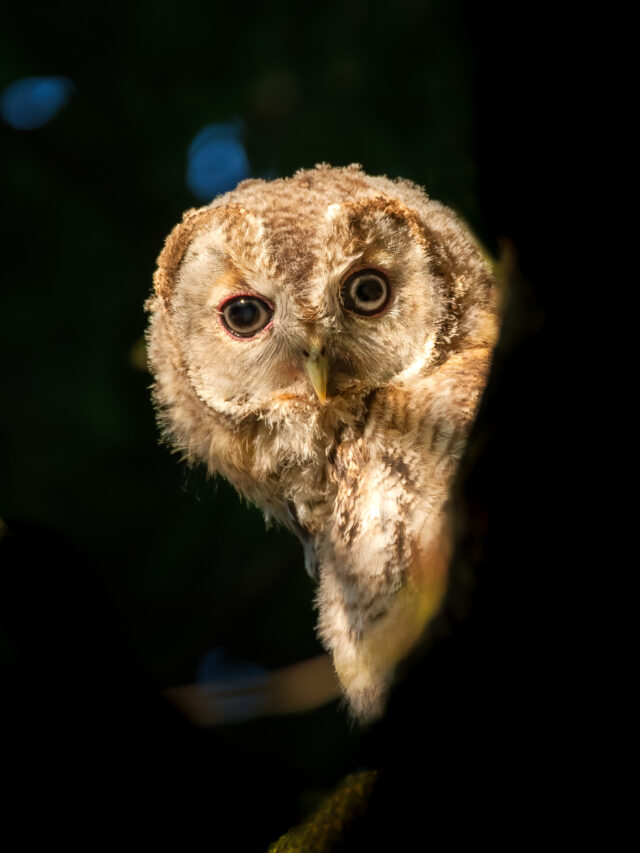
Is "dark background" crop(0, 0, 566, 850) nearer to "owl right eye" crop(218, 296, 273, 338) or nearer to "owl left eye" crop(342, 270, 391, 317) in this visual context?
"owl left eye" crop(342, 270, 391, 317)

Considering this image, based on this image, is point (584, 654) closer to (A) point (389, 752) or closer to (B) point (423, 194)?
(A) point (389, 752)

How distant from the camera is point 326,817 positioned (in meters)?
1.23

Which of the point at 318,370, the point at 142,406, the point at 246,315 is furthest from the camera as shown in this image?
the point at 142,406

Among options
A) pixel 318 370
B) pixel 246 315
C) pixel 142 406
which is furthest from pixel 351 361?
pixel 142 406

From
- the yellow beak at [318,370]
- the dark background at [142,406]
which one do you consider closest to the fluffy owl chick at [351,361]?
the yellow beak at [318,370]

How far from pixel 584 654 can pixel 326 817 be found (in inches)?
32.2

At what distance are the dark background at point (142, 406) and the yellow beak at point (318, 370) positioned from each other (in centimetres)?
61

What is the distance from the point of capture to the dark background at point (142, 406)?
1282 mm

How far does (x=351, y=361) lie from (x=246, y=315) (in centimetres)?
29

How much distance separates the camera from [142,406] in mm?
2715

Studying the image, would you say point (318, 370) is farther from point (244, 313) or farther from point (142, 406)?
point (142, 406)

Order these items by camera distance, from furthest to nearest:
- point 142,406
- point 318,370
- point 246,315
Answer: point 142,406
point 246,315
point 318,370

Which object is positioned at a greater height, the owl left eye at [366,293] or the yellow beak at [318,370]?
the owl left eye at [366,293]

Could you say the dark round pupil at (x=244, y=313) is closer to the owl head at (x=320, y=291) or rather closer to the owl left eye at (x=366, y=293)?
the owl head at (x=320, y=291)
